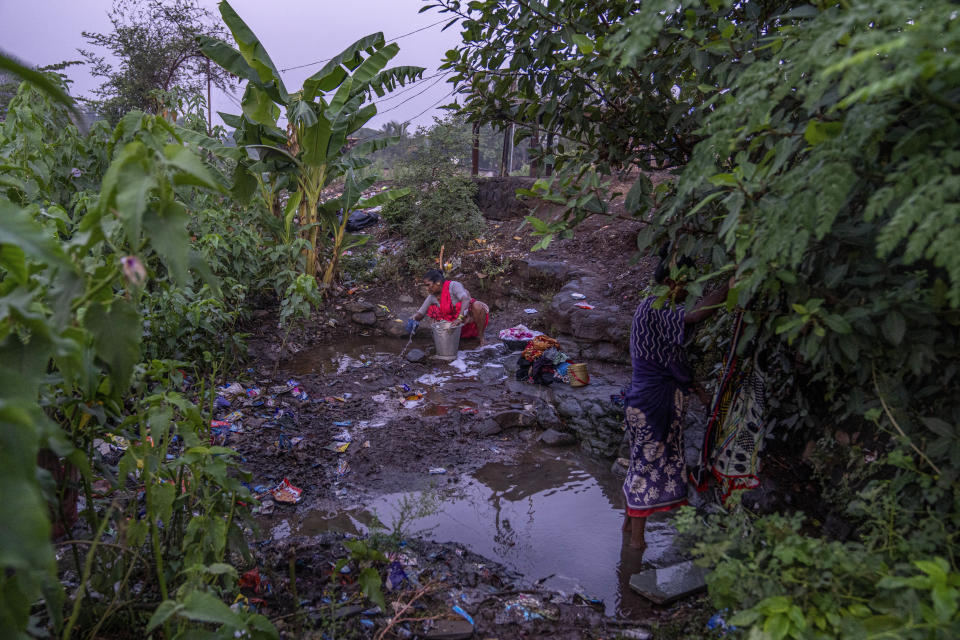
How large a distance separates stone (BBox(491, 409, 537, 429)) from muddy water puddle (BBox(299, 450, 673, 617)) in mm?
552

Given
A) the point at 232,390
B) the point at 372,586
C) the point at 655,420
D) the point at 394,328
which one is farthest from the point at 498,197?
the point at 372,586

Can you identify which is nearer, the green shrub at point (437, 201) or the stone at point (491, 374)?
the stone at point (491, 374)

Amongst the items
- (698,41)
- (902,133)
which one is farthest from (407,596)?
(698,41)

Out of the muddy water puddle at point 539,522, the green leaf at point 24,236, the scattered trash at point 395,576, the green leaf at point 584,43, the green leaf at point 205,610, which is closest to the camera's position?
the green leaf at point 24,236

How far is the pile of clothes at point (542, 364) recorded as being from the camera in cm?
545

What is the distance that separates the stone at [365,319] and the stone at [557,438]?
11.9 ft

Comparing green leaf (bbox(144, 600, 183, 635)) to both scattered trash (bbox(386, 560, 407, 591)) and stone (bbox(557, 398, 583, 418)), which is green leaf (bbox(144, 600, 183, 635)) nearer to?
scattered trash (bbox(386, 560, 407, 591))

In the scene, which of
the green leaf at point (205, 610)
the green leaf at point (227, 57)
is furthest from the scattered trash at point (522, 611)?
the green leaf at point (227, 57)

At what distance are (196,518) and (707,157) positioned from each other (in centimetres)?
198

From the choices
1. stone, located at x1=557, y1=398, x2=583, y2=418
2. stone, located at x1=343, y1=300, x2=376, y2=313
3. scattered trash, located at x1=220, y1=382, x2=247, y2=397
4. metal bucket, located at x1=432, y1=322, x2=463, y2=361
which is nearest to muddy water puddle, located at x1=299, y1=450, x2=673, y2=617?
stone, located at x1=557, y1=398, x2=583, y2=418

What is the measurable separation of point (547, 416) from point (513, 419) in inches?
11.4

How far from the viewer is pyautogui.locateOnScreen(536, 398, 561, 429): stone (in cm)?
472

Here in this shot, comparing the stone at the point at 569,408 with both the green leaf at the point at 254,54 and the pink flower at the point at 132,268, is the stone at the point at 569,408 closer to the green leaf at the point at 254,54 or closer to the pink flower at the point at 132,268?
the pink flower at the point at 132,268

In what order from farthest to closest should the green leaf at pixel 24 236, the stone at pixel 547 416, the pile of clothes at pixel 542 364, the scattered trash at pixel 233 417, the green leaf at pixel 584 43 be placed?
the pile of clothes at pixel 542 364 < the stone at pixel 547 416 < the scattered trash at pixel 233 417 < the green leaf at pixel 584 43 < the green leaf at pixel 24 236
